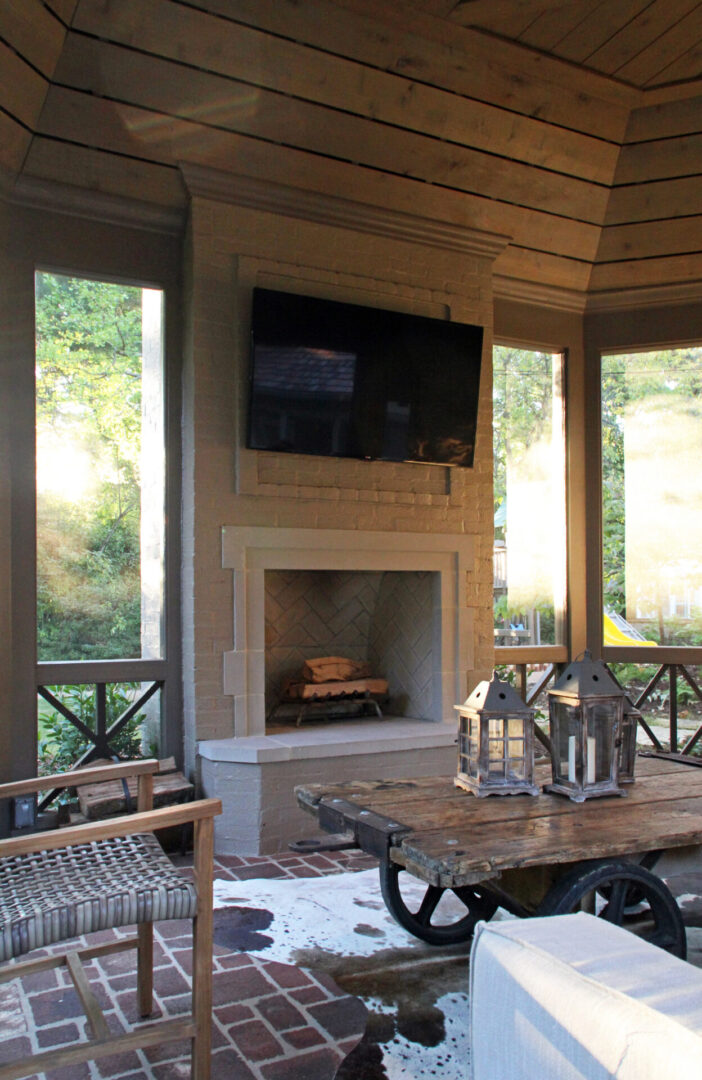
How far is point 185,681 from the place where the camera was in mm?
3889

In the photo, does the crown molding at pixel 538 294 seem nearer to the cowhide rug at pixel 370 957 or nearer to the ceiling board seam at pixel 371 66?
the ceiling board seam at pixel 371 66

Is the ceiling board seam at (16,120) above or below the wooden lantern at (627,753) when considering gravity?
above

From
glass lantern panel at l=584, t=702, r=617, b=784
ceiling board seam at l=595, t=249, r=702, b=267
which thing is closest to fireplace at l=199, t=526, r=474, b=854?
glass lantern panel at l=584, t=702, r=617, b=784

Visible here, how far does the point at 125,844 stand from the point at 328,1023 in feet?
2.21

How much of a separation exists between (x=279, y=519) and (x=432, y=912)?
186cm

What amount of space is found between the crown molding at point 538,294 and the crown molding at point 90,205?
72.0 inches

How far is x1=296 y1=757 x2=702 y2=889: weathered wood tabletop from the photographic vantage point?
6.01 feet

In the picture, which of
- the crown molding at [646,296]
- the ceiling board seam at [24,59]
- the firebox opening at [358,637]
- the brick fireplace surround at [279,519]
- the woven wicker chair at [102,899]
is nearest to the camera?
the woven wicker chair at [102,899]

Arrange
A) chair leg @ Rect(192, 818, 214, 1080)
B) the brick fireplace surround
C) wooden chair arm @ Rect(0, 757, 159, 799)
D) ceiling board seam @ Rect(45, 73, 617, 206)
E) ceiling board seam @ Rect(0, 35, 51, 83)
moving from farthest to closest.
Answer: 1. the brick fireplace surround
2. ceiling board seam @ Rect(45, 73, 617, 206)
3. ceiling board seam @ Rect(0, 35, 51, 83)
4. wooden chair arm @ Rect(0, 757, 159, 799)
5. chair leg @ Rect(192, 818, 214, 1080)

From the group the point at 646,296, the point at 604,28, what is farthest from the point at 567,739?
the point at 646,296

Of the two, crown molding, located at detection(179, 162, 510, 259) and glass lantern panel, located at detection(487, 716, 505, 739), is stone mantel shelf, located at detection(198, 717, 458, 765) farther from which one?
crown molding, located at detection(179, 162, 510, 259)

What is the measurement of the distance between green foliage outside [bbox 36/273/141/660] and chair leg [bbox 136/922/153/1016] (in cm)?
182

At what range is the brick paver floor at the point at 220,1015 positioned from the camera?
1938 millimetres

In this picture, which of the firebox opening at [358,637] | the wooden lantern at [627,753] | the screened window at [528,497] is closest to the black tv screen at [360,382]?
the screened window at [528,497]
